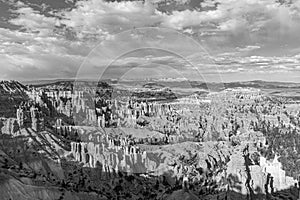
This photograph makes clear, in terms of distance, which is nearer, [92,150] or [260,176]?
[260,176]

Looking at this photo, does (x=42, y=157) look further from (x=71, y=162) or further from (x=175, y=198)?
(x=175, y=198)

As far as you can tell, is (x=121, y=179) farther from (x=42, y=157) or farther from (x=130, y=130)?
(x=130, y=130)

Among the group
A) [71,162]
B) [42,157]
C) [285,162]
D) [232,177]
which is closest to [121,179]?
[71,162]

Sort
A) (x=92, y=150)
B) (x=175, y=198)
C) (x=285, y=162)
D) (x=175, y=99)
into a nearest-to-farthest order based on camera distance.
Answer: (x=175, y=198) → (x=92, y=150) → (x=285, y=162) → (x=175, y=99)

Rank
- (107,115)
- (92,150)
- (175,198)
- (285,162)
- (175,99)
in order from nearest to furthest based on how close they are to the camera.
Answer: (175,198)
(92,150)
(285,162)
(107,115)
(175,99)

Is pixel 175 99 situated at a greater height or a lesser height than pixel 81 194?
greater

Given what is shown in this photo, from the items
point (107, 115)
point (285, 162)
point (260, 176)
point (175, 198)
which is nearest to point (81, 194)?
point (175, 198)

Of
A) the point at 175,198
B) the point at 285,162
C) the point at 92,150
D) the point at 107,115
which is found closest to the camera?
the point at 175,198

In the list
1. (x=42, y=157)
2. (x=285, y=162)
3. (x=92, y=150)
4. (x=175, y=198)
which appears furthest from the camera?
(x=285, y=162)

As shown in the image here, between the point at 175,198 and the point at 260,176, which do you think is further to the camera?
the point at 175,198
